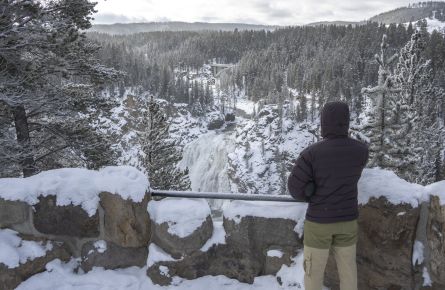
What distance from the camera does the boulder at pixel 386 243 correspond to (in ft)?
12.7

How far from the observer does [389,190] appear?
392 centimetres

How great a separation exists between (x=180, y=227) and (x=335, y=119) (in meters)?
1.95

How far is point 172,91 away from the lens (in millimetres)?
142125

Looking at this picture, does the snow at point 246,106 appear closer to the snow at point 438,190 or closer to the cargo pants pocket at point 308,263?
the snow at point 438,190

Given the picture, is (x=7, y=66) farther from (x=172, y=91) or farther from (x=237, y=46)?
(x=237, y=46)

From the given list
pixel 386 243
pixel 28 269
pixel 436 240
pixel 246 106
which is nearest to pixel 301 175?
pixel 386 243

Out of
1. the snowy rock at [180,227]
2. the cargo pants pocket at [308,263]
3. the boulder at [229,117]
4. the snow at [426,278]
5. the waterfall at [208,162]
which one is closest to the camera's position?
the cargo pants pocket at [308,263]

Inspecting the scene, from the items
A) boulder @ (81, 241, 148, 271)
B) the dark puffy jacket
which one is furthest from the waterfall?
the dark puffy jacket

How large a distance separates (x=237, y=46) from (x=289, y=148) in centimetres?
9500

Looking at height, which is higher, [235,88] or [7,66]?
[7,66]

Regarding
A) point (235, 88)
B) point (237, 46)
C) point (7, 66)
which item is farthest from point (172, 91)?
point (7, 66)

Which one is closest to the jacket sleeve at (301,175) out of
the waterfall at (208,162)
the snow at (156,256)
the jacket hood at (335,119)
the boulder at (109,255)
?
the jacket hood at (335,119)

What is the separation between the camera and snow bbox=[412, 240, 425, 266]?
3871mm

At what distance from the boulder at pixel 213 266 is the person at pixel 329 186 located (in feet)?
2.96
